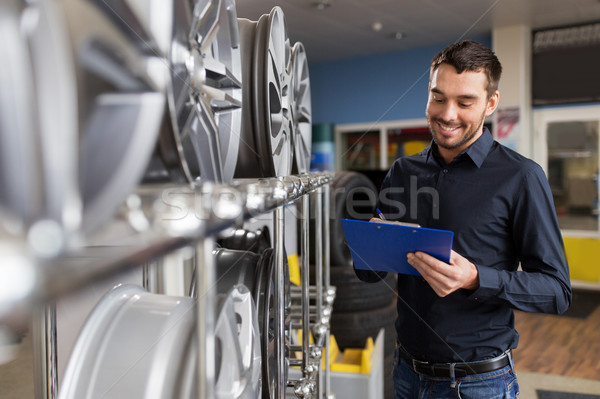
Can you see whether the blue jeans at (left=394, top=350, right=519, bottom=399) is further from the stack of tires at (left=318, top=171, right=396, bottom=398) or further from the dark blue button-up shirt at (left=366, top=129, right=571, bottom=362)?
the stack of tires at (left=318, top=171, right=396, bottom=398)

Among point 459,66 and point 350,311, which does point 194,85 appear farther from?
point 350,311

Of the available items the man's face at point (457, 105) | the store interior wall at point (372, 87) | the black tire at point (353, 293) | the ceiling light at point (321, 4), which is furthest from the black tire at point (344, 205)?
the store interior wall at point (372, 87)

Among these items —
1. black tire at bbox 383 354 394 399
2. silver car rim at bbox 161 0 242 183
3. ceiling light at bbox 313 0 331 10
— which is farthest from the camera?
ceiling light at bbox 313 0 331 10

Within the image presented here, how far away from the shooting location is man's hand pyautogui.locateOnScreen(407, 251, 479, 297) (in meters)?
1.11

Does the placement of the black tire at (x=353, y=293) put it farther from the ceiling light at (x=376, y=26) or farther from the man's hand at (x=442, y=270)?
the ceiling light at (x=376, y=26)

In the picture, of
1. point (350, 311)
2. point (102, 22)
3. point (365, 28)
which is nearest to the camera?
point (102, 22)

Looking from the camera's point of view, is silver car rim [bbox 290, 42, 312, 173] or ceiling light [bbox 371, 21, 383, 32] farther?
ceiling light [bbox 371, 21, 383, 32]

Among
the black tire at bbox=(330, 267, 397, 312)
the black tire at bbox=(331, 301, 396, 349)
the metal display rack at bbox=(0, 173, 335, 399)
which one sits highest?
the metal display rack at bbox=(0, 173, 335, 399)

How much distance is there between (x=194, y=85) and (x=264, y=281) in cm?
48

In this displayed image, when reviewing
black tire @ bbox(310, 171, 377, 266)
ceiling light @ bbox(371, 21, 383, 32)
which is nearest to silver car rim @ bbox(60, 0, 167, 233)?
black tire @ bbox(310, 171, 377, 266)

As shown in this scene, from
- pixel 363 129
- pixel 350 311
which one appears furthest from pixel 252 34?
pixel 363 129

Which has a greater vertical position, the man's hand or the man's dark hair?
the man's dark hair

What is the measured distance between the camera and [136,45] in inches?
16.2

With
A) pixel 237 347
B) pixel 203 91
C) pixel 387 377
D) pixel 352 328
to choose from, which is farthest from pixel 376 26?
pixel 237 347
